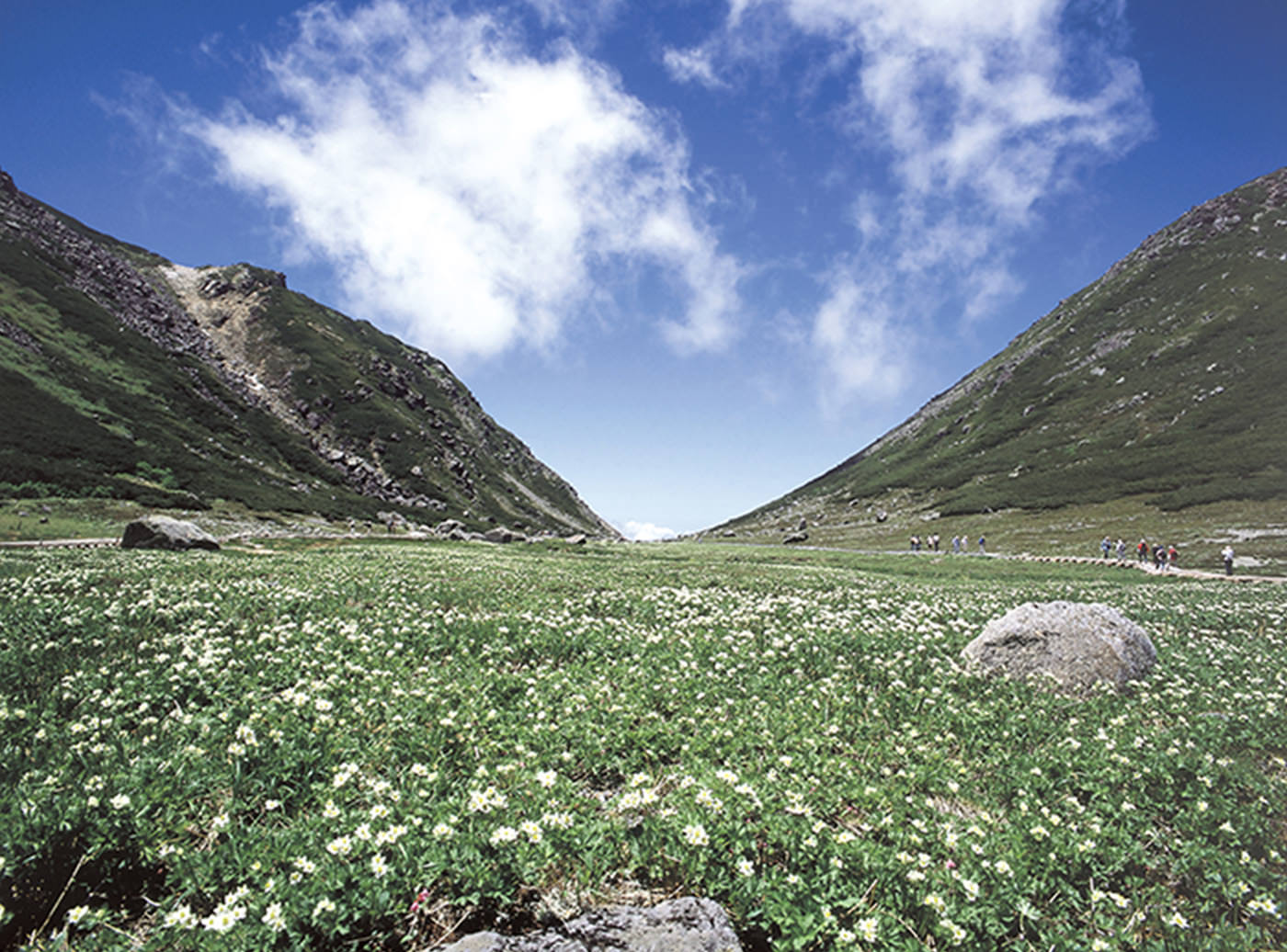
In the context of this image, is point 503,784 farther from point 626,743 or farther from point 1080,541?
point 1080,541

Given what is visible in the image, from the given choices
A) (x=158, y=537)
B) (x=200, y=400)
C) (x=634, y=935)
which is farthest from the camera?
(x=200, y=400)

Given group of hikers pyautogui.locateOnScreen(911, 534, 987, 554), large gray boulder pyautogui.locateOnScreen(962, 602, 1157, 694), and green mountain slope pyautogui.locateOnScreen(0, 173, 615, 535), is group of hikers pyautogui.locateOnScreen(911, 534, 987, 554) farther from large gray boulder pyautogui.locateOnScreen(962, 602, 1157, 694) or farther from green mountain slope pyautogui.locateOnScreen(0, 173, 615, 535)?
green mountain slope pyautogui.locateOnScreen(0, 173, 615, 535)

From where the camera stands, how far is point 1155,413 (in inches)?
5374

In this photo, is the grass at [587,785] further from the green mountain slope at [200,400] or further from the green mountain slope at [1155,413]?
the green mountain slope at [1155,413]

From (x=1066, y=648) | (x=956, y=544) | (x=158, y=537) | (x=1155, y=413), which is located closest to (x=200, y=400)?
(x=158, y=537)

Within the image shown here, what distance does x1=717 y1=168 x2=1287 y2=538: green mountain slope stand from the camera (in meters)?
107

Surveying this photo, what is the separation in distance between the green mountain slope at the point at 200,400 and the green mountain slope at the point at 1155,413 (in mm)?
119054

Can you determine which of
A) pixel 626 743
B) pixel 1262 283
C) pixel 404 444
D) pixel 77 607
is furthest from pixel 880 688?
pixel 1262 283

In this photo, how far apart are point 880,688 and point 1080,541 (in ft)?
298

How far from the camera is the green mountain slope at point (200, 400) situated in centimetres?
7206

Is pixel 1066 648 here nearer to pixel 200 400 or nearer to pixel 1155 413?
pixel 200 400

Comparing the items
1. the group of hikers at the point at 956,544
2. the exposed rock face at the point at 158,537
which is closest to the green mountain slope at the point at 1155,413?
the group of hikers at the point at 956,544

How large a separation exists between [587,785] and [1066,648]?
433 inches

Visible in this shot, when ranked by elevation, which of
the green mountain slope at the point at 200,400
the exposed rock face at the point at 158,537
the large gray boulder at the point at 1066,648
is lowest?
the exposed rock face at the point at 158,537
